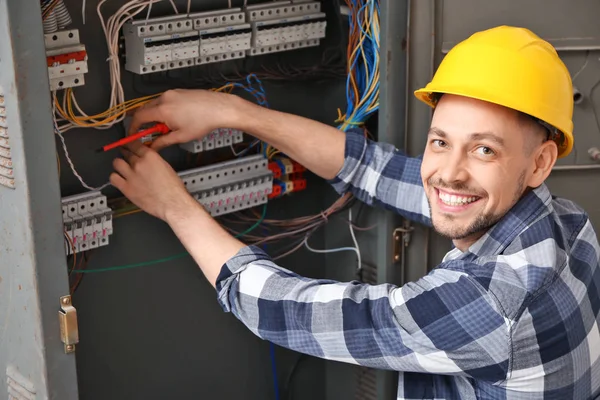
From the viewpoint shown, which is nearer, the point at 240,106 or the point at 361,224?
the point at 240,106

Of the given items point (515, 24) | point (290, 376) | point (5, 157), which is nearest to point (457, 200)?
point (515, 24)

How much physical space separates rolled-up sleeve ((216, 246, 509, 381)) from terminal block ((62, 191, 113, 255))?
0.40 m

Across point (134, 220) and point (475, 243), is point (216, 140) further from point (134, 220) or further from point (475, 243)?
point (475, 243)

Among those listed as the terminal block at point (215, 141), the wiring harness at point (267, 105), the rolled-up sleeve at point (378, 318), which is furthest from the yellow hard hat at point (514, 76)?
the terminal block at point (215, 141)

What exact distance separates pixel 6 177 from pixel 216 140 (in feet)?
2.25

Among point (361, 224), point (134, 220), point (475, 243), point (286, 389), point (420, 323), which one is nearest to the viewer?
point (420, 323)

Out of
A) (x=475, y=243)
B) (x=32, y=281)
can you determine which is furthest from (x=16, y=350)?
(x=475, y=243)

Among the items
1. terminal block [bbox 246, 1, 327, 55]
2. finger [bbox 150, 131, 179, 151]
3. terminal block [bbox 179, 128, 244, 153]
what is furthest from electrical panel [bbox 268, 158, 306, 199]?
finger [bbox 150, 131, 179, 151]

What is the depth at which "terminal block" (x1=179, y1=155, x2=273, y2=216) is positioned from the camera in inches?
88.5

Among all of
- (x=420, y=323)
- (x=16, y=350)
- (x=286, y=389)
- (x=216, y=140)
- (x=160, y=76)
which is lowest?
(x=286, y=389)

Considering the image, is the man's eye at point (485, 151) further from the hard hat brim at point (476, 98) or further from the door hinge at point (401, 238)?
the door hinge at point (401, 238)

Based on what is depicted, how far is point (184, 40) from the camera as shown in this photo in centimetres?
211

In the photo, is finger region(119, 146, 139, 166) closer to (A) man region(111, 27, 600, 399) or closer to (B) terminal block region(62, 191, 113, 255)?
(B) terminal block region(62, 191, 113, 255)

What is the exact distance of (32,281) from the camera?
1721 millimetres
